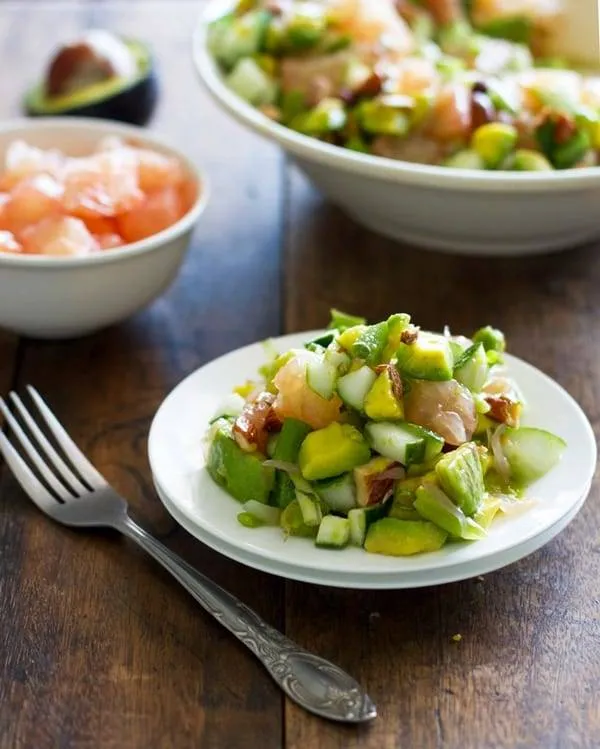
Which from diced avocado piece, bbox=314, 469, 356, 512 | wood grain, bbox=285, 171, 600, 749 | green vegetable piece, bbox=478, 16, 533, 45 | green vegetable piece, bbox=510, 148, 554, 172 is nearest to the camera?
wood grain, bbox=285, 171, 600, 749

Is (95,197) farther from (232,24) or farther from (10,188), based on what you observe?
Answer: (232,24)

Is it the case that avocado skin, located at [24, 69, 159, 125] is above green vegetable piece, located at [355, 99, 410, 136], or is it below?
below

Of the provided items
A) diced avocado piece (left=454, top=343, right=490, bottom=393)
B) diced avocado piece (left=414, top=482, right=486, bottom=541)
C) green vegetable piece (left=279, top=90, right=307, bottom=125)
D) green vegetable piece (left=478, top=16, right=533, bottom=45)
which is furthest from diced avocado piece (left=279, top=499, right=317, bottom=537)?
green vegetable piece (left=478, top=16, right=533, bottom=45)

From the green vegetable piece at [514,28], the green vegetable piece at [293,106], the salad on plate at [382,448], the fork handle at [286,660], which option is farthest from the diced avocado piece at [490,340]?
the green vegetable piece at [514,28]

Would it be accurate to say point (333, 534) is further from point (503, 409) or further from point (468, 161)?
point (468, 161)

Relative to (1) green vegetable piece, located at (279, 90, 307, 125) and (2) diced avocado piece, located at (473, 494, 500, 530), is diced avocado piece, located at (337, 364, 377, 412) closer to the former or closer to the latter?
(2) diced avocado piece, located at (473, 494, 500, 530)
